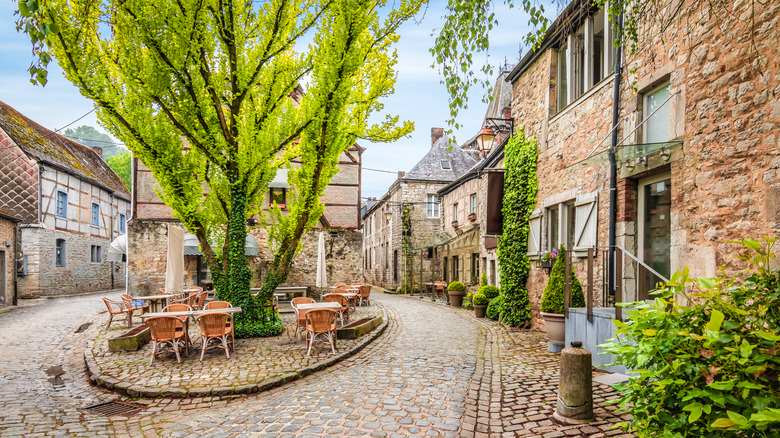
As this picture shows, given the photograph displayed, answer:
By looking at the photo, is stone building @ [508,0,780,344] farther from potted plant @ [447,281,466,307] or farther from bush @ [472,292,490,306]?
potted plant @ [447,281,466,307]

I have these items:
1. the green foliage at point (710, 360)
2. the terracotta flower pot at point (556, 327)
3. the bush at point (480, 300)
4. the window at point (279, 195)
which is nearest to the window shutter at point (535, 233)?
the terracotta flower pot at point (556, 327)

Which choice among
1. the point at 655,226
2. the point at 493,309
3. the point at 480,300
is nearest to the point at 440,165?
the point at 480,300

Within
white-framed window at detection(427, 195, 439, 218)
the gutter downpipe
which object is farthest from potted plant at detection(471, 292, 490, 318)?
white-framed window at detection(427, 195, 439, 218)

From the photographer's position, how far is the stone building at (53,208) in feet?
62.3

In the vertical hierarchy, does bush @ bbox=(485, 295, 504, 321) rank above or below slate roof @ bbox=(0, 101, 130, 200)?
below

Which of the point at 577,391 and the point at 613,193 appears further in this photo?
the point at 613,193

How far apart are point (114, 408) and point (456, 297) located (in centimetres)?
1210

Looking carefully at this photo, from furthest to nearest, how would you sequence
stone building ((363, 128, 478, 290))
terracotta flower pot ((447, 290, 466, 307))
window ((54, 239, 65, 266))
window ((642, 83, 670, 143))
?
1. stone building ((363, 128, 478, 290))
2. window ((54, 239, 65, 266))
3. terracotta flower pot ((447, 290, 466, 307))
4. window ((642, 83, 670, 143))

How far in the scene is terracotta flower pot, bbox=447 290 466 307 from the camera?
53.3 ft

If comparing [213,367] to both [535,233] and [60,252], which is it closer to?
[535,233]

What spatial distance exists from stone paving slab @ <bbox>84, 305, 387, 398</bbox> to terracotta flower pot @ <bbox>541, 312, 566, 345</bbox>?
3157mm

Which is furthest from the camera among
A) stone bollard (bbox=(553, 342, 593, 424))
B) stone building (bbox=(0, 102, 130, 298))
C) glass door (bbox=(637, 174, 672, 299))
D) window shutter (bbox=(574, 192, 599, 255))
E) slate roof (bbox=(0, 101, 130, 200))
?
slate roof (bbox=(0, 101, 130, 200))

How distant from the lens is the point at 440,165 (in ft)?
87.4

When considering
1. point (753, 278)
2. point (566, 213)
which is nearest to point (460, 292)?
point (566, 213)
